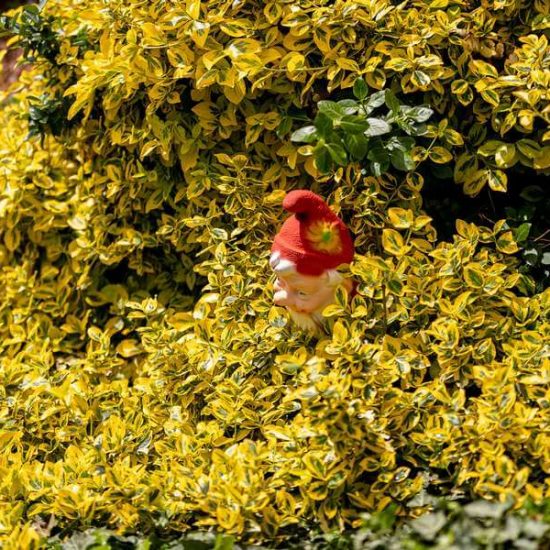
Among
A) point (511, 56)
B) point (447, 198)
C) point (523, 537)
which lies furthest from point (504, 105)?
point (523, 537)

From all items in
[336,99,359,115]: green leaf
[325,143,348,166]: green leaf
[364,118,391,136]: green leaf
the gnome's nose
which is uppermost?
[336,99,359,115]: green leaf

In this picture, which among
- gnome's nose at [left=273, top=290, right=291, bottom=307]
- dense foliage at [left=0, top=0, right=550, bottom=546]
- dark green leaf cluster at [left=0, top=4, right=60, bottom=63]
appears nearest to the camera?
dense foliage at [left=0, top=0, right=550, bottom=546]

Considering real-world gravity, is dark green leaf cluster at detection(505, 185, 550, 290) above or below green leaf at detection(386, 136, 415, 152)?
below

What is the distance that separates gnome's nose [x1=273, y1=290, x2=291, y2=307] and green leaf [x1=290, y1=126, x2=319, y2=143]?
1.51 feet

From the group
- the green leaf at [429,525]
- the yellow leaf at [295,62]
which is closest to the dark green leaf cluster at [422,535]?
the green leaf at [429,525]

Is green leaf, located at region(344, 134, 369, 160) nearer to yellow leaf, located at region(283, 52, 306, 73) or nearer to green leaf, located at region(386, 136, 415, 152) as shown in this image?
green leaf, located at region(386, 136, 415, 152)

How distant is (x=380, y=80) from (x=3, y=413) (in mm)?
1628

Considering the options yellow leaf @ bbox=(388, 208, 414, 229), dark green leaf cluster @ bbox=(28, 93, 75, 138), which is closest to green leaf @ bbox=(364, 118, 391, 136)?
yellow leaf @ bbox=(388, 208, 414, 229)

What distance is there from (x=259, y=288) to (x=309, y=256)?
1.29 ft

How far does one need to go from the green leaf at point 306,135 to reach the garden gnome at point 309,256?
175mm

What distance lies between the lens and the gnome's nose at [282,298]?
9.71 feet

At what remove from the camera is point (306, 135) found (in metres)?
2.97

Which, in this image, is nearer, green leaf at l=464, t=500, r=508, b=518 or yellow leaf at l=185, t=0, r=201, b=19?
green leaf at l=464, t=500, r=508, b=518

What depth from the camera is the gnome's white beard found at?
2.99 metres
